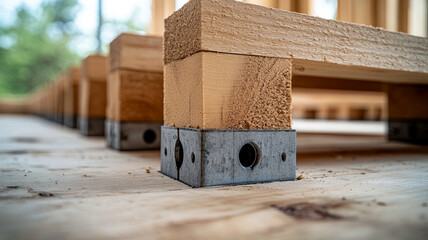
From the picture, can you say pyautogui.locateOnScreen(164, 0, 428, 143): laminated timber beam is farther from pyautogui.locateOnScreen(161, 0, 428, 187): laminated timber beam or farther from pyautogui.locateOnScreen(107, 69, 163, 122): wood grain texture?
pyautogui.locateOnScreen(107, 69, 163, 122): wood grain texture

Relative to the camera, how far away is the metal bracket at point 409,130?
322 cm

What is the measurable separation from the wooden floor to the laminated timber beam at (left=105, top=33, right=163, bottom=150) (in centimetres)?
92

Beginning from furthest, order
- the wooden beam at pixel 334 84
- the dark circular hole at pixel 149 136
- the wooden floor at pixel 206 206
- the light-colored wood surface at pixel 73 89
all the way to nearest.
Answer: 1. the light-colored wood surface at pixel 73 89
2. the wooden beam at pixel 334 84
3. the dark circular hole at pixel 149 136
4. the wooden floor at pixel 206 206

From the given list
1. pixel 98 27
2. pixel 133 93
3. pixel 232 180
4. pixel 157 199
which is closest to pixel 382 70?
pixel 232 180

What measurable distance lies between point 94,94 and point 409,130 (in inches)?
129

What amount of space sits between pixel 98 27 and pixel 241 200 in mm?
4925

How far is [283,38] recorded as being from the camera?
1480 millimetres

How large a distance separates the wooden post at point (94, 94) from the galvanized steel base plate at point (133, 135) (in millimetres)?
1183

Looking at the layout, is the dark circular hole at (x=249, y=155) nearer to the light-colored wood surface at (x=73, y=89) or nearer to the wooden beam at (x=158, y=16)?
the wooden beam at (x=158, y=16)

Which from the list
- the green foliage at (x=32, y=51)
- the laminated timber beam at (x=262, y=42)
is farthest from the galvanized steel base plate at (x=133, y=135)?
the green foliage at (x=32, y=51)

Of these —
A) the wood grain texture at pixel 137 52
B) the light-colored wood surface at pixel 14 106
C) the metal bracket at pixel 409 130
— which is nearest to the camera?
the wood grain texture at pixel 137 52

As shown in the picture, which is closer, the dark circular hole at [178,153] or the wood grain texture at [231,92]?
the wood grain texture at [231,92]

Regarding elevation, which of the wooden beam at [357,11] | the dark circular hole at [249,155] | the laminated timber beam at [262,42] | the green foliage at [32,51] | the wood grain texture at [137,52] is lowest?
the dark circular hole at [249,155]

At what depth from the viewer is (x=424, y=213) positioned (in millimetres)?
953
